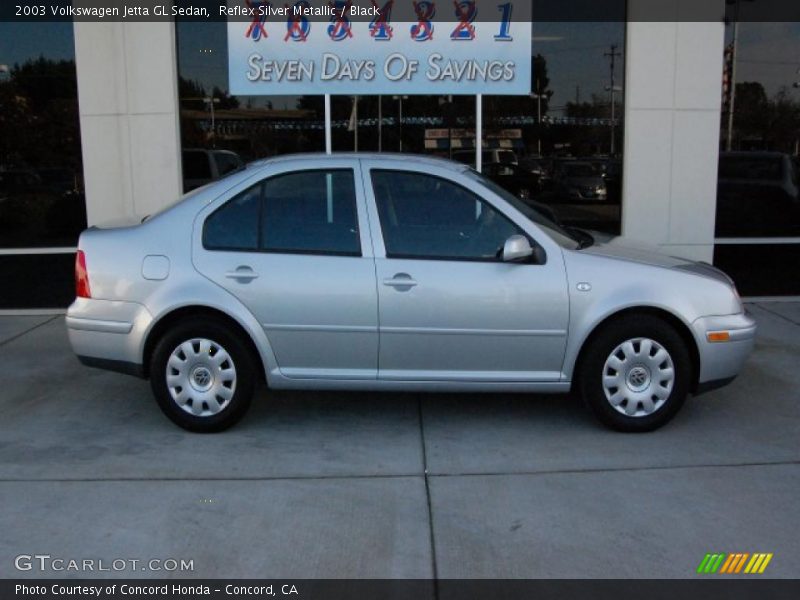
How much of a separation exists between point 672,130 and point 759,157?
1.09m

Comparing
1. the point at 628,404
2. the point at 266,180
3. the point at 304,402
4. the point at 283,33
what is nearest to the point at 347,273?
the point at 266,180

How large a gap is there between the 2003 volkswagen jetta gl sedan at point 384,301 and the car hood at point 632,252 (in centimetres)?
3

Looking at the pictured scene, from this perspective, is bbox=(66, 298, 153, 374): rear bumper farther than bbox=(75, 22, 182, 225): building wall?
No

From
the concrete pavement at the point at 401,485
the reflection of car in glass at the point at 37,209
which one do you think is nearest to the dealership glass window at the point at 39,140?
the reflection of car in glass at the point at 37,209

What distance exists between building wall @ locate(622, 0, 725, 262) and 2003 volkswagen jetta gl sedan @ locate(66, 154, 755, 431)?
11.8 ft

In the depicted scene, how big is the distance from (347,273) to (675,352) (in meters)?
2.02

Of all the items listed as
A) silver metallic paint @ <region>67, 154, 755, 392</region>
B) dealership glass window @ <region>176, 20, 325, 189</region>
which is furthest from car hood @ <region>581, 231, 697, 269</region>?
dealership glass window @ <region>176, 20, 325, 189</region>

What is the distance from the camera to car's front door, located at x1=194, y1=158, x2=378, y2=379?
5176 mm

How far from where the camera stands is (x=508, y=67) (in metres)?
8.91

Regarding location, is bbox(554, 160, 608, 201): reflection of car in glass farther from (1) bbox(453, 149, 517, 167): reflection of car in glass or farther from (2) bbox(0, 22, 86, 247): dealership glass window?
(2) bbox(0, 22, 86, 247): dealership glass window

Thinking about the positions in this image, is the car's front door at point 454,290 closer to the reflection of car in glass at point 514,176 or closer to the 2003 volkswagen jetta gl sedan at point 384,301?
the 2003 volkswagen jetta gl sedan at point 384,301

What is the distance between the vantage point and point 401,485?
4.66 metres
